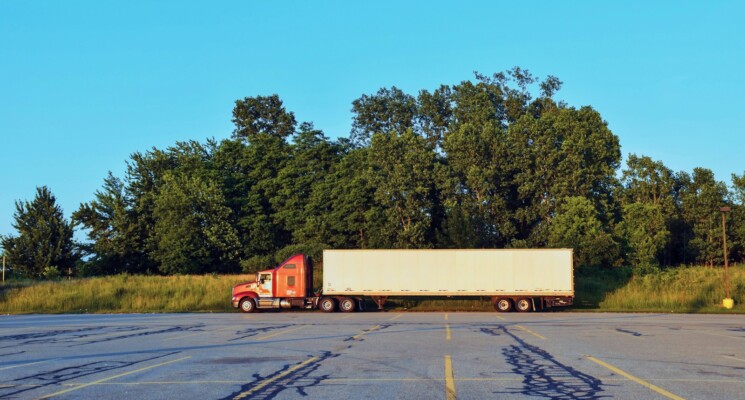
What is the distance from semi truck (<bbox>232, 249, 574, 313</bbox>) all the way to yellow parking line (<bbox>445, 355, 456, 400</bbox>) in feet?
80.9

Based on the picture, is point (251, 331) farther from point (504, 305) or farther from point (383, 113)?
point (383, 113)

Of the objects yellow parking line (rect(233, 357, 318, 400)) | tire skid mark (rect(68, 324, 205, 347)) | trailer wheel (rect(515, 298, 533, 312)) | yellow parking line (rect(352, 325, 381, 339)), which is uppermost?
trailer wheel (rect(515, 298, 533, 312))

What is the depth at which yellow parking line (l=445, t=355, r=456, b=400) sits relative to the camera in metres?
10.4

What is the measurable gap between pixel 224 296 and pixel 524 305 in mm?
20015

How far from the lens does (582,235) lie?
60.4 metres

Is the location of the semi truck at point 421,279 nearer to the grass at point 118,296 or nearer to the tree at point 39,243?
the grass at point 118,296

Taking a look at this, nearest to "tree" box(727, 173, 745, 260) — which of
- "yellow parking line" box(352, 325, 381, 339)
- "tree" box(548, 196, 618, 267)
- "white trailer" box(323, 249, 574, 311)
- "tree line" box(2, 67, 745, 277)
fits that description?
"tree line" box(2, 67, 745, 277)

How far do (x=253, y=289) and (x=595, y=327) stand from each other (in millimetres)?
21151

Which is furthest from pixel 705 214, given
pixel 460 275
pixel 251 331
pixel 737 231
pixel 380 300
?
pixel 251 331

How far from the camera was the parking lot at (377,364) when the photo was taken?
1099 cm

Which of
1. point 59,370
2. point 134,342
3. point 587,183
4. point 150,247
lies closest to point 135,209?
point 150,247

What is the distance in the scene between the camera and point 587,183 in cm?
6638

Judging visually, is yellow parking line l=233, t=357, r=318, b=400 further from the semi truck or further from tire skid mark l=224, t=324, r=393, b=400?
the semi truck

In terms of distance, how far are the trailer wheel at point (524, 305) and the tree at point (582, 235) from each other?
1819 centimetres
